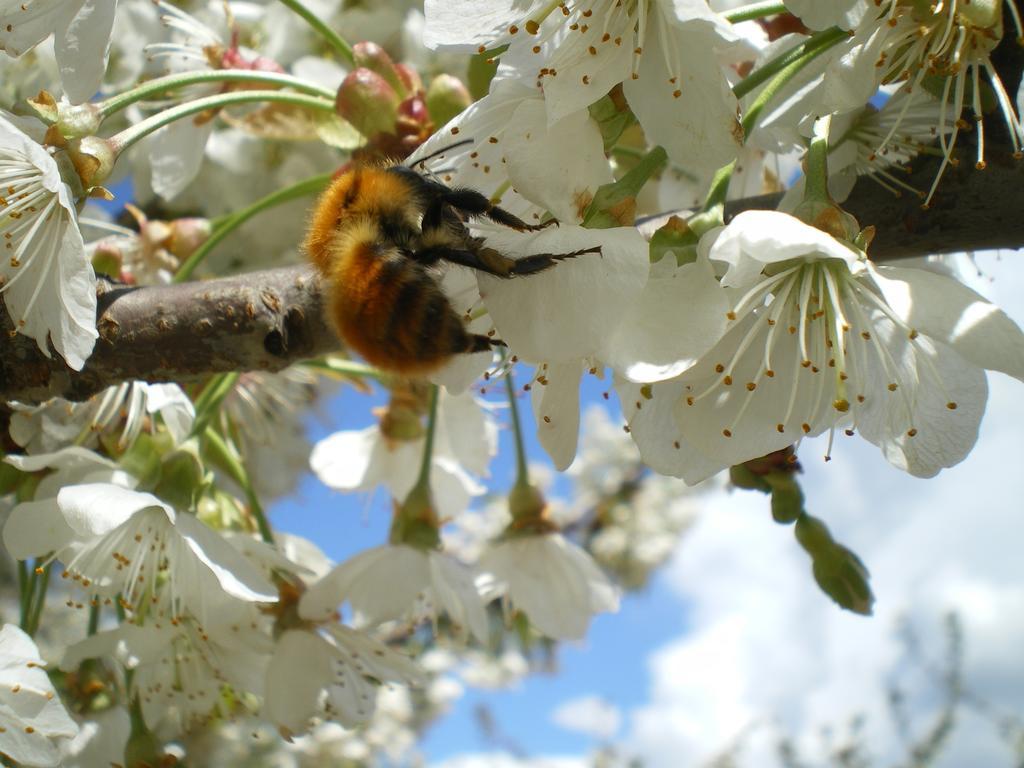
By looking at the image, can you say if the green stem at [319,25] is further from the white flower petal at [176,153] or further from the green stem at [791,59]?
the green stem at [791,59]

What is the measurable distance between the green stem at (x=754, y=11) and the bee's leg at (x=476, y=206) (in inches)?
15.9

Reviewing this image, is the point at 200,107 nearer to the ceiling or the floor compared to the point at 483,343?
nearer to the ceiling

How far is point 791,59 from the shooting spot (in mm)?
1287

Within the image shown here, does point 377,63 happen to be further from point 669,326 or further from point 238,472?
point 669,326

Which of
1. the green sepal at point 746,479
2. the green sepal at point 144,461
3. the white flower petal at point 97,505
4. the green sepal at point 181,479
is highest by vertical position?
the white flower petal at point 97,505

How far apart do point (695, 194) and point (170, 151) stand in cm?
118

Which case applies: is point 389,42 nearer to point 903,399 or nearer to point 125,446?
point 125,446

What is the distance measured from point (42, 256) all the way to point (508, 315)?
0.74 m

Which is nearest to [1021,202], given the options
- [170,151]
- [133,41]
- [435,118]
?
[435,118]

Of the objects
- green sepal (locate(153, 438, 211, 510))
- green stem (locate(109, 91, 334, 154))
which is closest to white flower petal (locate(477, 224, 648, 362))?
green stem (locate(109, 91, 334, 154))

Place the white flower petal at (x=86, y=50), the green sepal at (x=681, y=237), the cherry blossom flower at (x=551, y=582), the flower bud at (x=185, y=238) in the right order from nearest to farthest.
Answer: the green sepal at (x=681, y=237)
the white flower petal at (x=86, y=50)
the cherry blossom flower at (x=551, y=582)
the flower bud at (x=185, y=238)

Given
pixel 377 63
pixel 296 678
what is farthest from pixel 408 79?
pixel 296 678

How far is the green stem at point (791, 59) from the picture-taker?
125 centimetres

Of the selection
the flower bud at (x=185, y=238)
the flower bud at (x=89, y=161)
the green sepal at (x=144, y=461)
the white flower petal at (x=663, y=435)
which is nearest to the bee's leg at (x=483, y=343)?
the white flower petal at (x=663, y=435)
